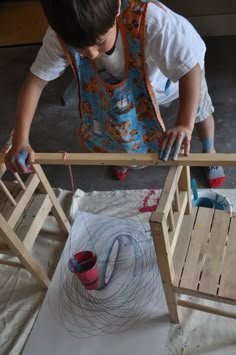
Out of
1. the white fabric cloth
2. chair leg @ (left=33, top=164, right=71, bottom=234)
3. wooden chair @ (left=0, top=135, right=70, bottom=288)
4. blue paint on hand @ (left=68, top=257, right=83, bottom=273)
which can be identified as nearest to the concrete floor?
the white fabric cloth

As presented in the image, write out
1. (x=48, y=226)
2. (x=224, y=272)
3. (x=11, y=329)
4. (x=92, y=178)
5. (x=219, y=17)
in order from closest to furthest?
1. (x=224, y=272)
2. (x=11, y=329)
3. (x=48, y=226)
4. (x=92, y=178)
5. (x=219, y=17)

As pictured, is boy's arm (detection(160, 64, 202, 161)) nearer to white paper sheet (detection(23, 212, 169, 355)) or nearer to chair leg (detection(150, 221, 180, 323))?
chair leg (detection(150, 221, 180, 323))

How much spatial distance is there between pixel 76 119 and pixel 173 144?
100 centimetres

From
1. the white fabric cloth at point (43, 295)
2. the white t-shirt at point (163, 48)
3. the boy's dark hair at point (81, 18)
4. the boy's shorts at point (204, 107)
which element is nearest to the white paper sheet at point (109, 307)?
the white fabric cloth at point (43, 295)

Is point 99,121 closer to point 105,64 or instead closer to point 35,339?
point 105,64

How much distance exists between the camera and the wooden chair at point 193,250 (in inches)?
28.1

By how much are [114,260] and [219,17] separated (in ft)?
4.32

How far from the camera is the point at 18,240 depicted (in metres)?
0.91

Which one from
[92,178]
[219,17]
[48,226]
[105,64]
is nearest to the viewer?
[105,64]

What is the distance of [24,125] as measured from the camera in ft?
2.89

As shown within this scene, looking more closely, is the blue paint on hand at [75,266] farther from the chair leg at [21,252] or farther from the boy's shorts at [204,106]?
the boy's shorts at [204,106]

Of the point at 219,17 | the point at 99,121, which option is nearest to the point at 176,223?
the point at 99,121

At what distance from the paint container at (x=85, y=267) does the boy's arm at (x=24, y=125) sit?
27 centimetres

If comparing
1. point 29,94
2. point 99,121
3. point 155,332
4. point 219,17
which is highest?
point 29,94
